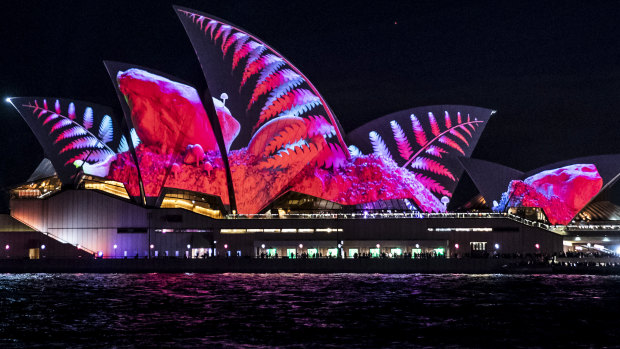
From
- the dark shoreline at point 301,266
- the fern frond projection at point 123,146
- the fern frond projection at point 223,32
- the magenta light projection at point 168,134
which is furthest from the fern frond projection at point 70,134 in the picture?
the fern frond projection at point 223,32

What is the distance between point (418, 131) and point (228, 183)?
20.0 metres

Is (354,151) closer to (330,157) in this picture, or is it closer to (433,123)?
(330,157)

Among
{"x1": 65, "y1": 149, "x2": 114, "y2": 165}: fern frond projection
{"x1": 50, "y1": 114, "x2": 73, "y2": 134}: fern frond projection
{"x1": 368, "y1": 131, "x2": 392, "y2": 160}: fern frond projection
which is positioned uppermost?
{"x1": 50, "y1": 114, "x2": 73, "y2": 134}: fern frond projection

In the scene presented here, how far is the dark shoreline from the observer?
6519 cm

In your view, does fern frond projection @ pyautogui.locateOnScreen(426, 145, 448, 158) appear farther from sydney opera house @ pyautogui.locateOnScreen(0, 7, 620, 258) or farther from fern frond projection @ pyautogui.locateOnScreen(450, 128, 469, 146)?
sydney opera house @ pyautogui.locateOnScreen(0, 7, 620, 258)

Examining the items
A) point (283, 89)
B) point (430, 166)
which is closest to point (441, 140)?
point (430, 166)

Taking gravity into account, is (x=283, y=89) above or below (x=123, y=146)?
above

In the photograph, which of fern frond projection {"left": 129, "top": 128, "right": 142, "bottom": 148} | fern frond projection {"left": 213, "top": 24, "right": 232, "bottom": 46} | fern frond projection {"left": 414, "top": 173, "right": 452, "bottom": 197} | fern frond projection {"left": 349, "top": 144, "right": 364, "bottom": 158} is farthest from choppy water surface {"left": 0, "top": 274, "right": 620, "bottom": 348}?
fern frond projection {"left": 414, "top": 173, "right": 452, "bottom": 197}

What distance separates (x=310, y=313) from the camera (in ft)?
119

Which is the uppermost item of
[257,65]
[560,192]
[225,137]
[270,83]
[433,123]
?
[257,65]

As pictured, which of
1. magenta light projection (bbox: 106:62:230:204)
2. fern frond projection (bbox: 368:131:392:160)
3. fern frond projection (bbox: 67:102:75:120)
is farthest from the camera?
fern frond projection (bbox: 368:131:392:160)

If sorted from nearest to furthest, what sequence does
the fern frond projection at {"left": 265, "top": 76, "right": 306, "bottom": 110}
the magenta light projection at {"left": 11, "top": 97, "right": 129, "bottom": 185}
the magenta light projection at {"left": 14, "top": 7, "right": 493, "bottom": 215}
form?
1. the magenta light projection at {"left": 14, "top": 7, "right": 493, "bottom": 215}
2. the fern frond projection at {"left": 265, "top": 76, "right": 306, "bottom": 110}
3. the magenta light projection at {"left": 11, "top": 97, "right": 129, "bottom": 185}

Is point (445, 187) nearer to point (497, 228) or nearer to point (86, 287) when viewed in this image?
point (497, 228)

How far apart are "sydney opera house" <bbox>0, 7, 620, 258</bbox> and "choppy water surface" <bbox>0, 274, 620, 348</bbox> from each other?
1589 centimetres
